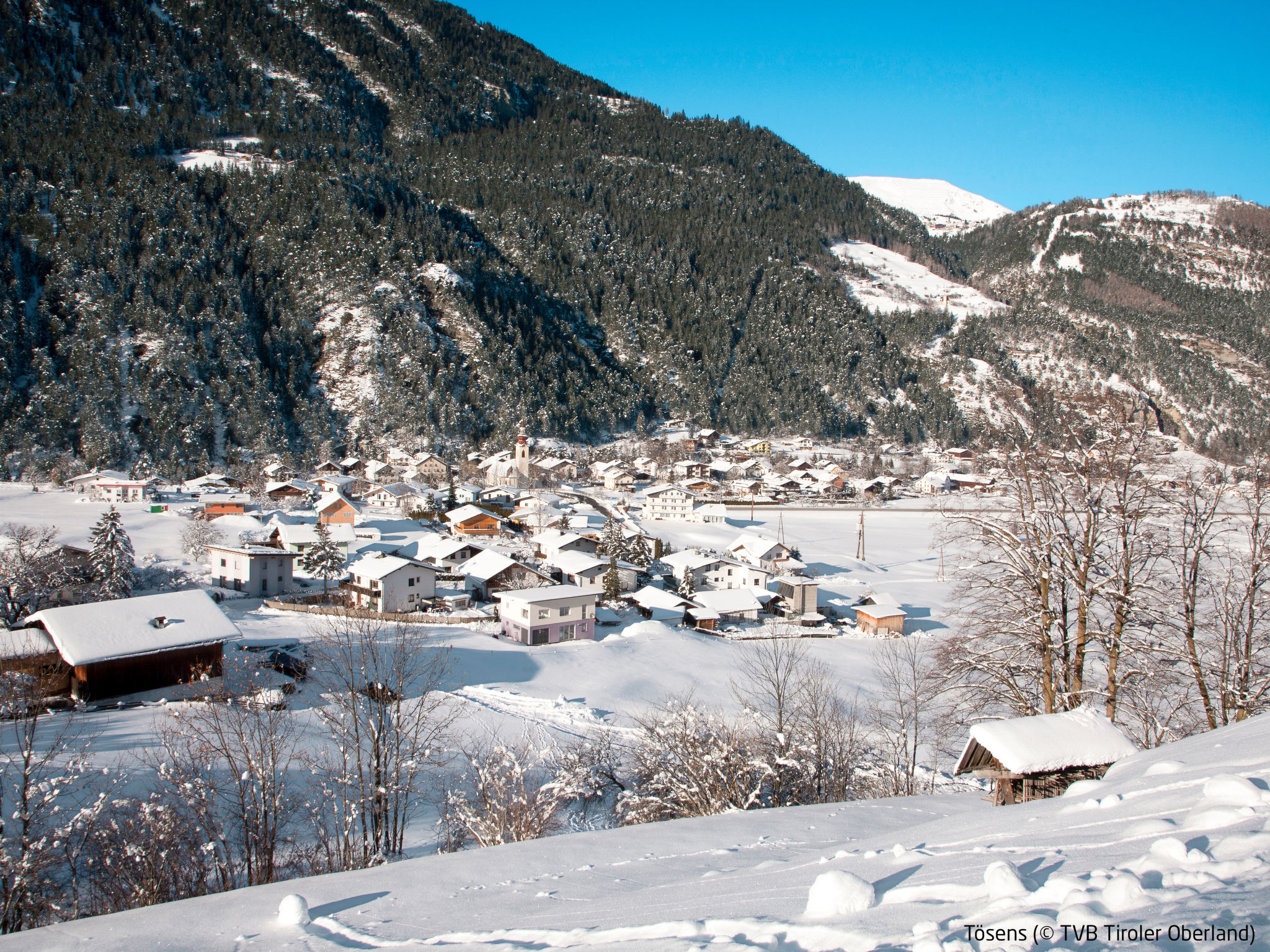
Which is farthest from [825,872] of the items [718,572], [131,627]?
[718,572]

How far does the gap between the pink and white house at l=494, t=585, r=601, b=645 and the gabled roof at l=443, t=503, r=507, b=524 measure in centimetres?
2060

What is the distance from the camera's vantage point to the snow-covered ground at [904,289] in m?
139

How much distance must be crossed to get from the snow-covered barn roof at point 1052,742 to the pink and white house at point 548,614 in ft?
68.8

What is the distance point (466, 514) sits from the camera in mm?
47812

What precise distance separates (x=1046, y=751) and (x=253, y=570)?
32463 millimetres

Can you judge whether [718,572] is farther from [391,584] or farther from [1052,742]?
[1052,742]

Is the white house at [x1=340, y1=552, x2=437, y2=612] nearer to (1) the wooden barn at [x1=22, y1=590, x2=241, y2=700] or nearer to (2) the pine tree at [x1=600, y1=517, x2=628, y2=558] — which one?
(1) the wooden barn at [x1=22, y1=590, x2=241, y2=700]

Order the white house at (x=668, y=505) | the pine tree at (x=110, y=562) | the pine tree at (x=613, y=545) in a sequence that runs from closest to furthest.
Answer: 1. the pine tree at (x=110, y=562)
2. the pine tree at (x=613, y=545)
3. the white house at (x=668, y=505)

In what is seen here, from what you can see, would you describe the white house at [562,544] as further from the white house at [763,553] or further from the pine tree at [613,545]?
the white house at [763,553]

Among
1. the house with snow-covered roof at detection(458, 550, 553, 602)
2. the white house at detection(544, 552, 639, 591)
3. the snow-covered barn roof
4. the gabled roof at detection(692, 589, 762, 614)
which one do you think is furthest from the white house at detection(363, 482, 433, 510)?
the snow-covered barn roof

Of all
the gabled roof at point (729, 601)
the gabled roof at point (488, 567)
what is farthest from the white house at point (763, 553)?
the gabled roof at point (488, 567)

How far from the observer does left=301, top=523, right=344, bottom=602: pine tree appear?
3156 centimetres

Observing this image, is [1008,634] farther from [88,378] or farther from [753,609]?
[88,378]

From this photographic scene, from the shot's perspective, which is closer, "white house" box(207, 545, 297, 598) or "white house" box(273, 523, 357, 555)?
"white house" box(207, 545, 297, 598)
